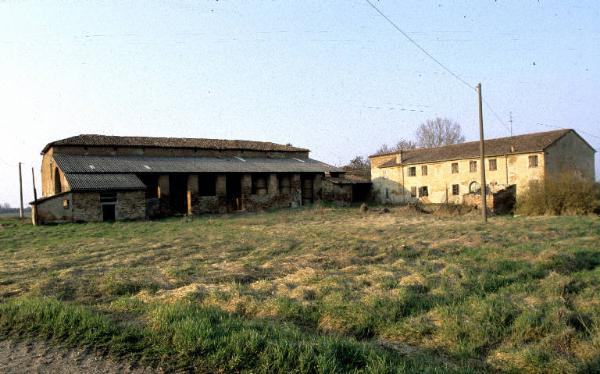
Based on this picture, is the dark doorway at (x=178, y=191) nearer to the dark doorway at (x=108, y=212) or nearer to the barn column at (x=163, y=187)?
the barn column at (x=163, y=187)

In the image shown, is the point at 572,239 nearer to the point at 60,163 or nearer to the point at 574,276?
the point at 574,276

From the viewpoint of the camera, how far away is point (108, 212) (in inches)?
1021

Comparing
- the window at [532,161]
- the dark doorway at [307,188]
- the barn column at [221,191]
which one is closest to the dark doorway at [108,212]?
the barn column at [221,191]

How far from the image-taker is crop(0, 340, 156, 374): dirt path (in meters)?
4.01

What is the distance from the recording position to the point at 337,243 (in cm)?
1314

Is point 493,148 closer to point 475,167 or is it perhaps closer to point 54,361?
point 475,167

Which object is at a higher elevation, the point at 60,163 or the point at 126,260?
the point at 60,163

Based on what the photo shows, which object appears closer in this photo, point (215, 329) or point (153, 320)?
point (215, 329)

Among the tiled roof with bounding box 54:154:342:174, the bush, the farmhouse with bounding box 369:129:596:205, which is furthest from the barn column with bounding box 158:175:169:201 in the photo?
the bush

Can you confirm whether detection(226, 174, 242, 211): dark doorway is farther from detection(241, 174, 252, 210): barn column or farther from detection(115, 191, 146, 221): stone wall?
detection(115, 191, 146, 221): stone wall

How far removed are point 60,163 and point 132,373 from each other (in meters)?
28.0

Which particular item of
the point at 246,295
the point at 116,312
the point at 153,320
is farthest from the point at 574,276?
the point at 116,312

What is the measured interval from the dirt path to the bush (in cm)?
2426

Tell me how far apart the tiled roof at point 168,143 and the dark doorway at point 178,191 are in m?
3.15
